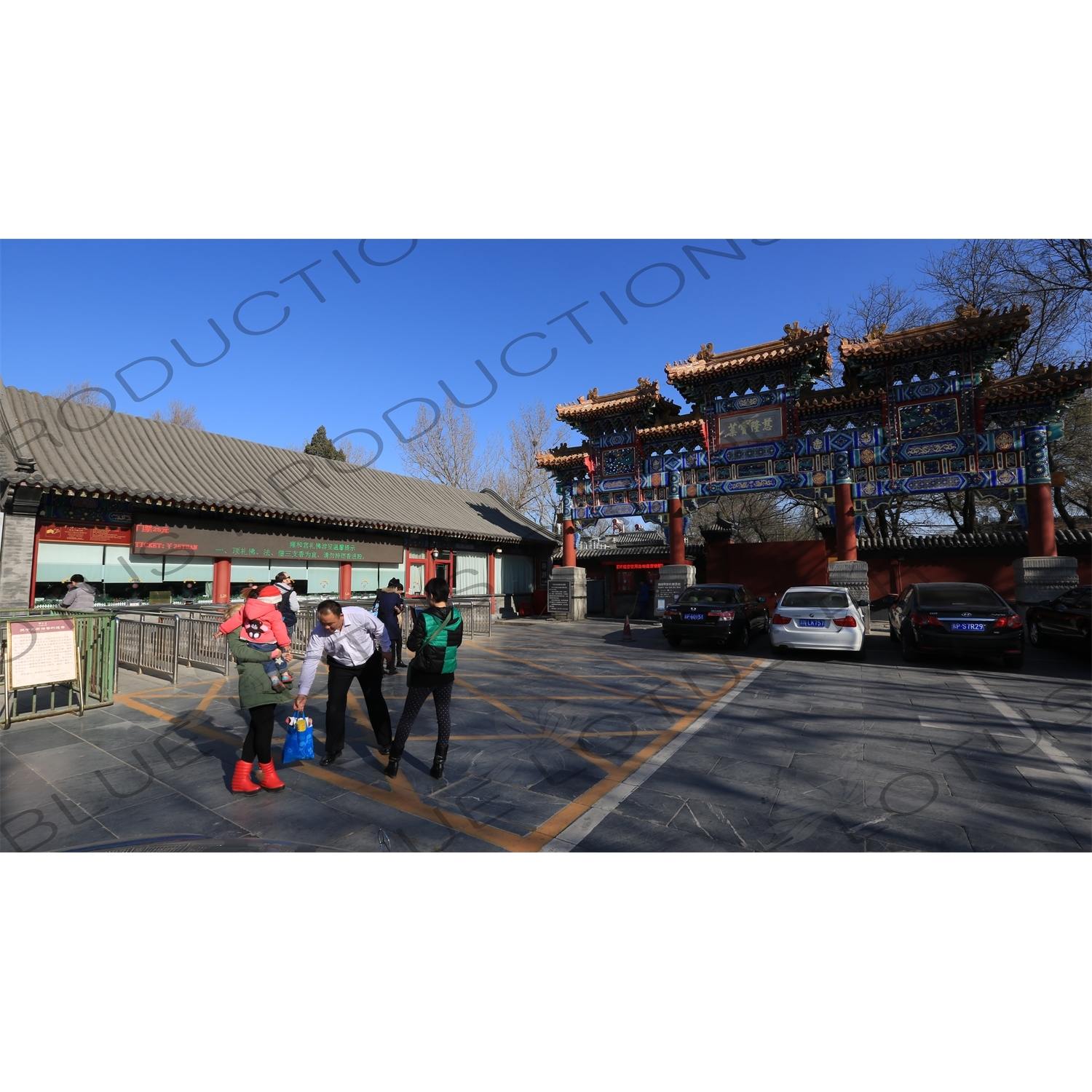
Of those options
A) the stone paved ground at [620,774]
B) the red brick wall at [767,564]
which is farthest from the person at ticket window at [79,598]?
the red brick wall at [767,564]

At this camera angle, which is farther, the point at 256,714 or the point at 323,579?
the point at 323,579

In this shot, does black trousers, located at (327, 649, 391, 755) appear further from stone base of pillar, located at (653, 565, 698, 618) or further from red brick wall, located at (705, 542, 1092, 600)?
red brick wall, located at (705, 542, 1092, 600)

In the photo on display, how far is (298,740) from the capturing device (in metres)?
4.89

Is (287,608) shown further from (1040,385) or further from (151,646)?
(1040,385)

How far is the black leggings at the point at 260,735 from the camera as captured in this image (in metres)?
4.26

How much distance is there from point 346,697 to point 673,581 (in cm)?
1536

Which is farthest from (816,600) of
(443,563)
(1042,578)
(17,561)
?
(17,561)

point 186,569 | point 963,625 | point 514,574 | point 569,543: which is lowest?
point 963,625

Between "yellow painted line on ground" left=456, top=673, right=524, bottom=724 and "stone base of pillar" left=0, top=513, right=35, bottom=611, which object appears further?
"stone base of pillar" left=0, top=513, right=35, bottom=611

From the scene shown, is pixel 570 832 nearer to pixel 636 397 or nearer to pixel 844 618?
pixel 844 618

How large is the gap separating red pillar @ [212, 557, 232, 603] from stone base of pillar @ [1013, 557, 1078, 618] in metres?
20.3

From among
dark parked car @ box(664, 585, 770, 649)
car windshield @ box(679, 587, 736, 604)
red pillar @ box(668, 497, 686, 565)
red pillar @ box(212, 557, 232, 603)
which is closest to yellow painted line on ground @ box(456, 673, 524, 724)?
dark parked car @ box(664, 585, 770, 649)

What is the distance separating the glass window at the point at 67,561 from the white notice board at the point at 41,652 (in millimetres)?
6524

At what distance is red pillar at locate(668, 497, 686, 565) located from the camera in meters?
19.4
